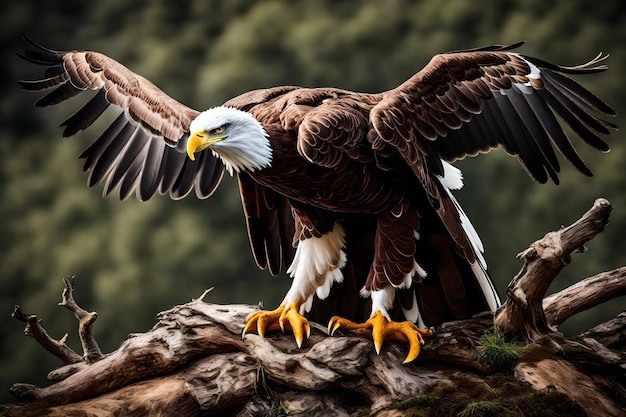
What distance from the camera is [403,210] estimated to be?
274 centimetres

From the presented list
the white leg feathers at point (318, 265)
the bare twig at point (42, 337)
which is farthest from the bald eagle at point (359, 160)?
the bare twig at point (42, 337)

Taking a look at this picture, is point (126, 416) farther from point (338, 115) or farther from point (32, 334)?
point (338, 115)

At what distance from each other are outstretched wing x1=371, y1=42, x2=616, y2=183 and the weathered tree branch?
37 cm

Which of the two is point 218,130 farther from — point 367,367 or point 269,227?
point 367,367

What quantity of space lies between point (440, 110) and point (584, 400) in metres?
1.13

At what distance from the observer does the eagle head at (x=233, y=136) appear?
2.47 meters

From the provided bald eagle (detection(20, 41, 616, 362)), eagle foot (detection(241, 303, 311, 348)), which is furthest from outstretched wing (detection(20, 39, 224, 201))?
eagle foot (detection(241, 303, 311, 348))

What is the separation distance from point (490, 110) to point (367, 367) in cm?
111

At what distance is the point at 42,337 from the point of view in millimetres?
2879

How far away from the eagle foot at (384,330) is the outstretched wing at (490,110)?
1.97 feet

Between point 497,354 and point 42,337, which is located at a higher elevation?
point 42,337

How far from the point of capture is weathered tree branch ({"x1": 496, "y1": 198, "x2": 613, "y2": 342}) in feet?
8.04

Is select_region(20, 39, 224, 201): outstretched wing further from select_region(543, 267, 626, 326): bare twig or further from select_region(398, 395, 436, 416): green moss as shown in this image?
select_region(543, 267, 626, 326): bare twig

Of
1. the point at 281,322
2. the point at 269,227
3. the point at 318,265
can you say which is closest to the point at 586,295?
the point at 318,265
